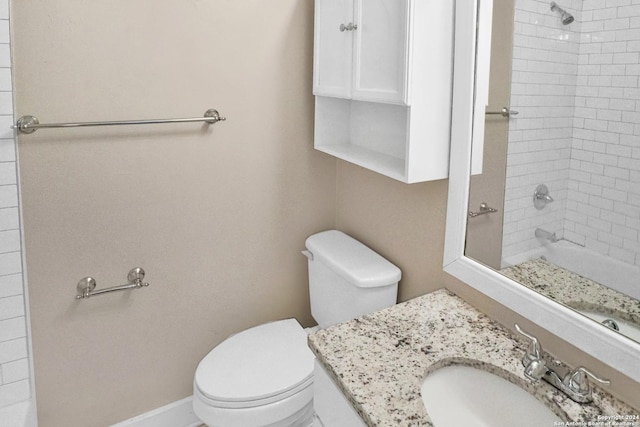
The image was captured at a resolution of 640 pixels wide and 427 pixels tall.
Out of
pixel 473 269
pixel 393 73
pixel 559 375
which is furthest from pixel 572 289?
pixel 393 73

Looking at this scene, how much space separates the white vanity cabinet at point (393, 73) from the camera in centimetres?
131

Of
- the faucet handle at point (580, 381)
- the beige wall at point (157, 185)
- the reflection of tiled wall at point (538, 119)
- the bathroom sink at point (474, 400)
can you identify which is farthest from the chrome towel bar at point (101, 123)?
the faucet handle at point (580, 381)

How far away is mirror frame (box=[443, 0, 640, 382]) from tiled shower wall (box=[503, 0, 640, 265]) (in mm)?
131

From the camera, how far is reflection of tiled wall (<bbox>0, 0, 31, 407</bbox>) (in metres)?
1.45

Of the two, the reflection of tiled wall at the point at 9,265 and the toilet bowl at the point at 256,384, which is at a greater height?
the reflection of tiled wall at the point at 9,265

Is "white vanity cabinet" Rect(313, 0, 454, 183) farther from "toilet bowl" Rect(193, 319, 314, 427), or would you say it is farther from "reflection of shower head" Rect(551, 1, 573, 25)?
"toilet bowl" Rect(193, 319, 314, 427)

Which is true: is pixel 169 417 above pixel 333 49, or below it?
below

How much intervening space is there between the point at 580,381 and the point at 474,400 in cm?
24

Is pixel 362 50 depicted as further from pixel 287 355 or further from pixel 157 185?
pixel 287 355

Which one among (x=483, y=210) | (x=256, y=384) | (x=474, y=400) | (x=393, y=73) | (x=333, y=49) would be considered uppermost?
(x=333, y=49)

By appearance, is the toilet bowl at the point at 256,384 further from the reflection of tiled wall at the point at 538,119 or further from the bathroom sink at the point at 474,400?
the reflection of tiled wall at the point at 538,119

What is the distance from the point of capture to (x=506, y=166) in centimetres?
123

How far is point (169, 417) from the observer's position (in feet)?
6.40

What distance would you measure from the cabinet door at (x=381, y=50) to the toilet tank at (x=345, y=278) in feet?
1.89
